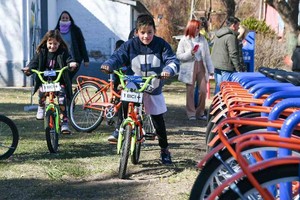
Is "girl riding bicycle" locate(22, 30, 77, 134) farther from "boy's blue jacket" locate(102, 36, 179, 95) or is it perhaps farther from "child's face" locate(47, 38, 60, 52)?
"boy's blue jacket" locate(102, 36, 179, 95)

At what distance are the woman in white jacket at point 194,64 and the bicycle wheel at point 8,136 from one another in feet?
13.5

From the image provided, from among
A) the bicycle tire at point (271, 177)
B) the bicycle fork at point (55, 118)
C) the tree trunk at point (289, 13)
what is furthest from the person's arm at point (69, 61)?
the tree trunk at point (289, 13)

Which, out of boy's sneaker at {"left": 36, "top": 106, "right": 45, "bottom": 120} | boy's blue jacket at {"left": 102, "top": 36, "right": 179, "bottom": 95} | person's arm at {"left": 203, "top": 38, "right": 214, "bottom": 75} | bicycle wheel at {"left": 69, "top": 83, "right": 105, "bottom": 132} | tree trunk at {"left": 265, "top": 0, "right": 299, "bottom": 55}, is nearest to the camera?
boy's blue jacket at {"left": 102, "top": 36, "right": 179, "bottom": 95}

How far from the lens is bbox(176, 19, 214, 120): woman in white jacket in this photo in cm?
960

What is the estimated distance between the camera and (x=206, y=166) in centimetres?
296

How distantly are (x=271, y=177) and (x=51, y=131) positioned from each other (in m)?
4.34

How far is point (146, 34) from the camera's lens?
576 cm

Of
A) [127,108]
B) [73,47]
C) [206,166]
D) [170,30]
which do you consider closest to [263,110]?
[206,166]

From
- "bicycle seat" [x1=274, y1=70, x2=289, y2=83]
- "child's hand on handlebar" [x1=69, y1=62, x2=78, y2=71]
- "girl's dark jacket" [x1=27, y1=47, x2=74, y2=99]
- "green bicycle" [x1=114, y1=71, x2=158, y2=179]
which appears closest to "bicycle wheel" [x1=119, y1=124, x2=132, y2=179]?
"green bicycle" [x1=114, y1=71, x2=158, y2=179]

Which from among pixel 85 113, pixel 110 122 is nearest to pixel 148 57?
pixel 110 122

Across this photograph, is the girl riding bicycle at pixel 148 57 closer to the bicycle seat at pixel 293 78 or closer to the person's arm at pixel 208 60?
the bicycle seat at pixel 293 78

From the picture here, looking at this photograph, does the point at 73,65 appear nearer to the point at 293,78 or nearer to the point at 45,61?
the point at 45,61

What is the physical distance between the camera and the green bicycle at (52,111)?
6.51 m

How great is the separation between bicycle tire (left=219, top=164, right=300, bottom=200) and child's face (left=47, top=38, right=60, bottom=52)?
16.0ft
